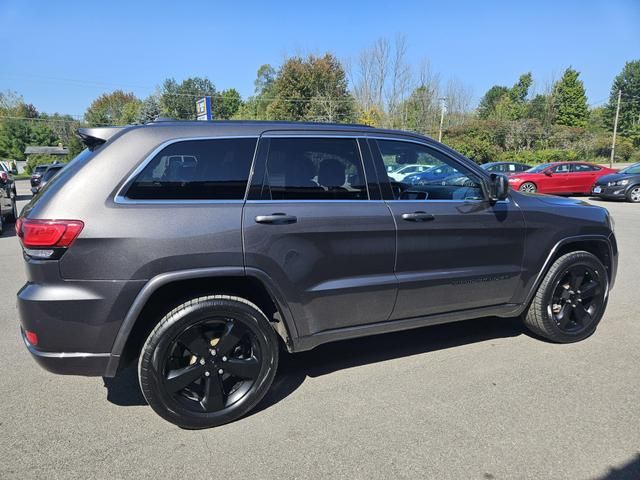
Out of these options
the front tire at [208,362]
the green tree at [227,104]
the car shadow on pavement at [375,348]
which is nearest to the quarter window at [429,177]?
the car shadow on pavement at [375,348]

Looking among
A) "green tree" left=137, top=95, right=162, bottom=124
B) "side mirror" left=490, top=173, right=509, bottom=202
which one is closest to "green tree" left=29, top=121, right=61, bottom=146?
"green tree" left=137, top=95, right=162, bottom=124

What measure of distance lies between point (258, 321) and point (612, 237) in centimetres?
347

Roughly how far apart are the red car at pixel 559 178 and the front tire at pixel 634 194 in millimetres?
2318

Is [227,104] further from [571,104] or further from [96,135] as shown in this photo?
[96,135]

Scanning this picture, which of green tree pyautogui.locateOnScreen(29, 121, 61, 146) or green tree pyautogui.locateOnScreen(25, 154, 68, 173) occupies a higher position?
green tree pyautogui.locateOnScreen(29, 121, 61, 146)

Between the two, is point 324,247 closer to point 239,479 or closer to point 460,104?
point 239,479

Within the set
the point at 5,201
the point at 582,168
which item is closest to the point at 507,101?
the point at 582,168

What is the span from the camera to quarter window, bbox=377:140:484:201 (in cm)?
339

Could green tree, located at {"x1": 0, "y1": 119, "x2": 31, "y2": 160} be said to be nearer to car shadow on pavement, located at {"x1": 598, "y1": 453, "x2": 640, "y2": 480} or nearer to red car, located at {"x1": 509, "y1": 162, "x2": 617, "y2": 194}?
red car, located at {"x1": 509, "y1": 162, "x2": 617, "y2": 194}

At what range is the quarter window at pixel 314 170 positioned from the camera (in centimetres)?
293

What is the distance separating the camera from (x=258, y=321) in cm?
282

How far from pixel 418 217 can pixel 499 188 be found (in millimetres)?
771

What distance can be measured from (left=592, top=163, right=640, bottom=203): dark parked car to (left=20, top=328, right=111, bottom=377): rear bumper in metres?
18.1

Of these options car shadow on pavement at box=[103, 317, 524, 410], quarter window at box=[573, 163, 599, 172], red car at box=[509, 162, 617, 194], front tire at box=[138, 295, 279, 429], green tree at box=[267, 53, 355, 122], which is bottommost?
car shadow on pavement at box=[103, 317, 524, 410]
